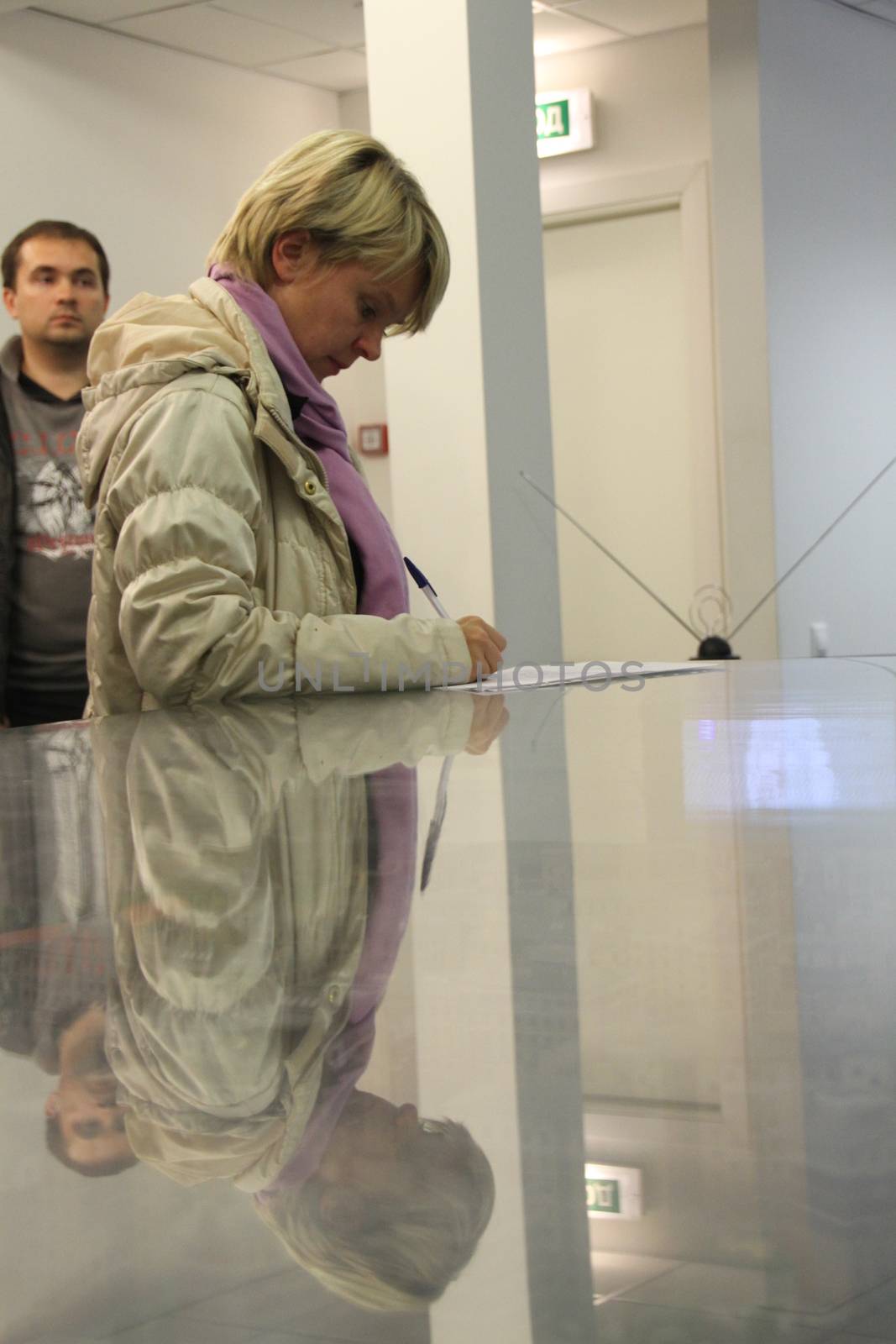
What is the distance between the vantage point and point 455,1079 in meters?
0.23

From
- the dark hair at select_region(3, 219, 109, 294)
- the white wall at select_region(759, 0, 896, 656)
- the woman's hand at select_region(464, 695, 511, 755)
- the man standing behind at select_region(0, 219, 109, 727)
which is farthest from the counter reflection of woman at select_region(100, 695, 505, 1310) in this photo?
the white wall at select_region(759, 0, 896, 656)

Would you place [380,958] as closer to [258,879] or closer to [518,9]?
[258,879]

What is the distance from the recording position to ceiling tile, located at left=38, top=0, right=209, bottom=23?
166 inches

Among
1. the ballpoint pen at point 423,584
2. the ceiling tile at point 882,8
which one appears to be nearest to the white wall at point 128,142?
the ceiling tile at point 882,8

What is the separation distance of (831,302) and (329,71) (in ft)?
6.02

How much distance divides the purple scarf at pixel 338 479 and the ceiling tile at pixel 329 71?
148 inches

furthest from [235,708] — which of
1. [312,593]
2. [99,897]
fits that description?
[99,897]

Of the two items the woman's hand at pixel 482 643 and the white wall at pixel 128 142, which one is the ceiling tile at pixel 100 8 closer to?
the white wall at pixel 128 142

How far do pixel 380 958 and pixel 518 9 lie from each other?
285 cm

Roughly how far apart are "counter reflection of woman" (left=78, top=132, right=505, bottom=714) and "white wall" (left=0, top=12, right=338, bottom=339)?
2.65 m

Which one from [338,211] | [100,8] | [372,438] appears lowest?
[338,211]

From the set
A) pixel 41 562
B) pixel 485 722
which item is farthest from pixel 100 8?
pixel 485 722

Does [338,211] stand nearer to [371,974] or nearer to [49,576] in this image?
[49,576]

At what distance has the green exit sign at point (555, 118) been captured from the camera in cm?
489
